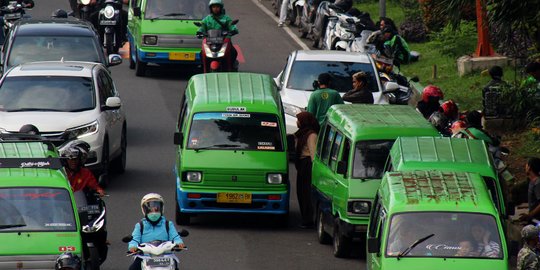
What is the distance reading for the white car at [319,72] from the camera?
25.9 m

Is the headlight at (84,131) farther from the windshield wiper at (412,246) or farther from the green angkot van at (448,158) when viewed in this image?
the windshield wiper at (412,246)

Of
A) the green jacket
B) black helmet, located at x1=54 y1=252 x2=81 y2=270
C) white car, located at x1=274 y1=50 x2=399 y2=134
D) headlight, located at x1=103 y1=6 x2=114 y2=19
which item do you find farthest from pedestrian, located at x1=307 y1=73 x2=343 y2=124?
headlight, located at x1=103 y1=6 x2=114 y2=19

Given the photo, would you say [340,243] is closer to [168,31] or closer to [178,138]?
[178,138]

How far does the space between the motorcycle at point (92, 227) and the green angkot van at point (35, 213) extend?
48 centimetres

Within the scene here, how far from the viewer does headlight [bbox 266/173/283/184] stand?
2079 centimetres

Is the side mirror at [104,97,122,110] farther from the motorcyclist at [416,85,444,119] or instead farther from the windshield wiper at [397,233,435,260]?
the windshield wiper at [397,233,435,260]

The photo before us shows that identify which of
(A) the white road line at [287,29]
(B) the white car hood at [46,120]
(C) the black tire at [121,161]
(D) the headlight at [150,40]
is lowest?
(A) the white road line at [287,29]

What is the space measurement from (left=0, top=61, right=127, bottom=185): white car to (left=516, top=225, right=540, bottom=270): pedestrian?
8.44 meters

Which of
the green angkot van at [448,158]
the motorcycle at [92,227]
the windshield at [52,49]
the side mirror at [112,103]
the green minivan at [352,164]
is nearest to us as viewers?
the motorcycle at [92,227]

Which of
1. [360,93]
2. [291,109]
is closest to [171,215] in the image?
[360,93]

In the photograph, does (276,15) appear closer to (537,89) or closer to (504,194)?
(537,89)

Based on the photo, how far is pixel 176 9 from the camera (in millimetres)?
33969

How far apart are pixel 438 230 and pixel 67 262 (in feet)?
12.5

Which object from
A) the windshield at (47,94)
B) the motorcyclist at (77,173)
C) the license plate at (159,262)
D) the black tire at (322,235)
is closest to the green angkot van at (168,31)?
the windshield at (47,94)
